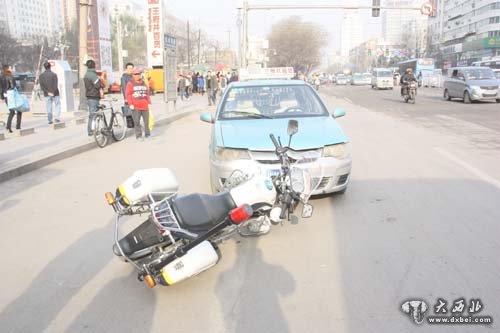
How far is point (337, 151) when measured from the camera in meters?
5.79

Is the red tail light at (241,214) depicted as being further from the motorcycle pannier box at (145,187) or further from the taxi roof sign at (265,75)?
the taxi roof sign at (265,75)

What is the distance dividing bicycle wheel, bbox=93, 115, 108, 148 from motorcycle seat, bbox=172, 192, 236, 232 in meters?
8.28

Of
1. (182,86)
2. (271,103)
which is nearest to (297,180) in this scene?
(271,103)

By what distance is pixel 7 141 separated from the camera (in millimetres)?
11727

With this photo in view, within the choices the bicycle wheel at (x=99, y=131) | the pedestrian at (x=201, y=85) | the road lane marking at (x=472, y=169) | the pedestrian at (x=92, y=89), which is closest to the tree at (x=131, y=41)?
the pedestrian at (x=201, y=85)

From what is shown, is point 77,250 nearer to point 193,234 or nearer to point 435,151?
point 193,234

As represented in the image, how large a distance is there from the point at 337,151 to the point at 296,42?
251ft

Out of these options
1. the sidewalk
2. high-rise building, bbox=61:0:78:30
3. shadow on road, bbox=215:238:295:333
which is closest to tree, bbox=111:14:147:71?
high-rise building, bbox=61:0:78:30

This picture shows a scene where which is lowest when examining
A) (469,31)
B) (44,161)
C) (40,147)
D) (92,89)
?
(44,161)

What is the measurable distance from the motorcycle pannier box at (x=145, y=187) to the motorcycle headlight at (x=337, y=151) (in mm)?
2259

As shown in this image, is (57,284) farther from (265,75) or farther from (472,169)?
(265,75)

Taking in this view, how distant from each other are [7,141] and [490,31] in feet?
387

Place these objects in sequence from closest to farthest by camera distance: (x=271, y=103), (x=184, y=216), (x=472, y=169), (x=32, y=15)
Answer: (x=184, y=216) → (x=271, y=103) → (x=472, y=169) → (x=32, y=15)

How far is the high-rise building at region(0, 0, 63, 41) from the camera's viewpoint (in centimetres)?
12962
